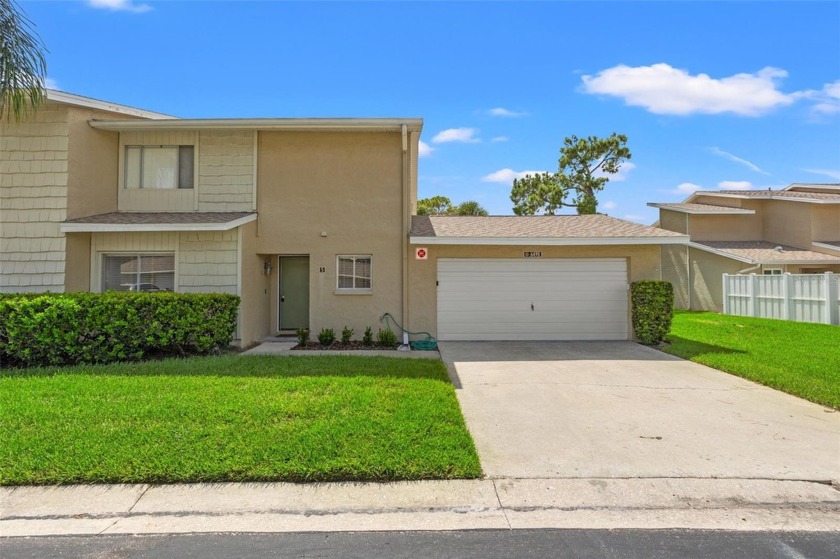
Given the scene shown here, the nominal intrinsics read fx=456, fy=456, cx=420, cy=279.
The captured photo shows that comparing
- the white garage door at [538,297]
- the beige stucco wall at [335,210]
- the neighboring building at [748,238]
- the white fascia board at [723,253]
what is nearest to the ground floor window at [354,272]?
the beige stucco wall at [335,210]

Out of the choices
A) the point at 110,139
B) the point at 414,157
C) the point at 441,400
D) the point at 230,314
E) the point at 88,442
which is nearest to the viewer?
the point at 88,442

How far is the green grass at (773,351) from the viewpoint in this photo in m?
6.90

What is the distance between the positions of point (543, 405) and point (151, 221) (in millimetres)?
8839

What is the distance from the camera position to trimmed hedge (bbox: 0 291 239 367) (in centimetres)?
775

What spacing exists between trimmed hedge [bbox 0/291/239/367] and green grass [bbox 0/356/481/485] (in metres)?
0.84

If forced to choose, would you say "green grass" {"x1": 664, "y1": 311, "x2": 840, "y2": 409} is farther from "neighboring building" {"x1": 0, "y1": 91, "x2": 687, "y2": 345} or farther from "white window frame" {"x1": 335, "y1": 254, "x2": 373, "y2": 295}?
"white window frame" {"x1": 335, "y1": 254, "x2": 373, "y2": 295}

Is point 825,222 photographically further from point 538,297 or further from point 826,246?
point 538,297

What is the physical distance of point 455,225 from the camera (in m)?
12.5

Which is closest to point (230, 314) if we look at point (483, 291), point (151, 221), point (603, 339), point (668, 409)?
point (151, 221)

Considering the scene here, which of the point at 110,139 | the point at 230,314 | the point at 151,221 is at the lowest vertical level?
the point at 230,314

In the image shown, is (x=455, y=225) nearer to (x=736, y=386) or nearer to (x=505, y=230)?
(x=505, y=230)

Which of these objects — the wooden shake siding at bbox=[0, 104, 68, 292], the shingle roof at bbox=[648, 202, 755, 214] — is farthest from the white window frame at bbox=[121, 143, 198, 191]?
the shingle roof at bbox=[648, 202, 755, 214]

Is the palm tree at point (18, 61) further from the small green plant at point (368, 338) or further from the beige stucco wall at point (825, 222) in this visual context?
the beige stucco wall at point (825, 222)

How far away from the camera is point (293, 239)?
11078 millimetres
